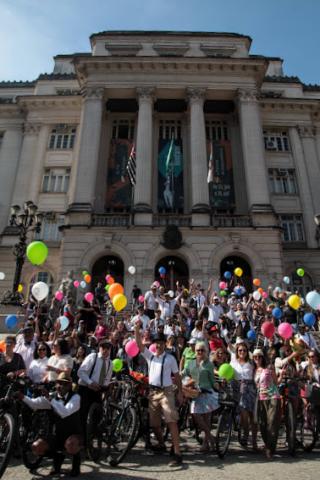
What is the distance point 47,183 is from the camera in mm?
27125

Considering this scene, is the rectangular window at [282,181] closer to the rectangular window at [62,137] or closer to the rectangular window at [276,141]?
the rectangular window at [276,141]

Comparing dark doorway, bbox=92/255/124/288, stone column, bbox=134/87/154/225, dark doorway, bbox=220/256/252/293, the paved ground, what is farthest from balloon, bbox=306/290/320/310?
dark doorway, bbox=92/255/124/288

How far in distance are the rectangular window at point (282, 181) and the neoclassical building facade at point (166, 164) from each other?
3.5 inches

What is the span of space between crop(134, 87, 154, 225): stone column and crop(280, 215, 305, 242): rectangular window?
1083 centimetres

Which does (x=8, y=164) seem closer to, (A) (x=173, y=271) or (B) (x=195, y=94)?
(B) (x=195, y=94)

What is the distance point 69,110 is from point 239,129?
14719 millimetres

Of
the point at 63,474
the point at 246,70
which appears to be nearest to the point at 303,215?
the point at 246,70

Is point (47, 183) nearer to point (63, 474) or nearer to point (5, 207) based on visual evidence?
point (5, 207)

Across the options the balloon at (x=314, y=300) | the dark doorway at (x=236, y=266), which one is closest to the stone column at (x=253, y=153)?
the dark doorway at (x=236, y=266)

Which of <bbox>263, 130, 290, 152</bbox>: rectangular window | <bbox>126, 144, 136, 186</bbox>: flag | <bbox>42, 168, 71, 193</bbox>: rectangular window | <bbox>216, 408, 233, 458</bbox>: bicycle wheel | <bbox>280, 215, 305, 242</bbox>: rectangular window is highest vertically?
<bbox>263, 130, 290, 152</bbox>: rectangular window

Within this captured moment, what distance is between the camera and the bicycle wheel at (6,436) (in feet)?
12.9

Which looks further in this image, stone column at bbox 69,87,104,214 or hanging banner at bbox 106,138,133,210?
hanging banner at bbox 106,138,133,210

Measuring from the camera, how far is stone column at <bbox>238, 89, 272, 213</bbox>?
2240 cm

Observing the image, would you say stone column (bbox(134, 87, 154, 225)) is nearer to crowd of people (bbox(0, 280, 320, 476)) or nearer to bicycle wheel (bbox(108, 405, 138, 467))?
crowd of people (bbox(0, 280, 320, 476))
